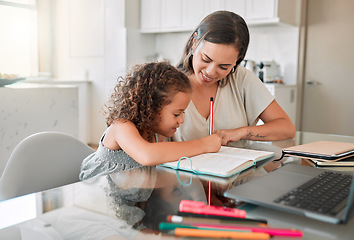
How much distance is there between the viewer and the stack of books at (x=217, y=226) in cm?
50

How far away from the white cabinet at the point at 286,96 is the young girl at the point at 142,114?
241 centimetres

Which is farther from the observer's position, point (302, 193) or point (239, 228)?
point (302, 193)

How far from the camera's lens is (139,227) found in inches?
21.6

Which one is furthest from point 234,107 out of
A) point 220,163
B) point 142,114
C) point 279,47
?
point 279,47

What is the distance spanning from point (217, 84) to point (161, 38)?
130 inches

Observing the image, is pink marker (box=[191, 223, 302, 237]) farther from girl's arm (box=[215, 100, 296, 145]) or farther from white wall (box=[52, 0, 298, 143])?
white wall (box=[52, 0, 298, 143])

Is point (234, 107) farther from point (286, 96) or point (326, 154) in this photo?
point (286, 96)

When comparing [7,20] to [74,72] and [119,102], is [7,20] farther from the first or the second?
[119,102]

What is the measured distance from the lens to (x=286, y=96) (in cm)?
372

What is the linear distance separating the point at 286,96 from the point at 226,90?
2319 millimetres

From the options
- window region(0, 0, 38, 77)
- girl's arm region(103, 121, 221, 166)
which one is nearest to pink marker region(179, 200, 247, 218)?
girl's arm region(103, 121, 221, 166)

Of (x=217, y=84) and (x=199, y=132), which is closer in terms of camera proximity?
(x=199, y=132)

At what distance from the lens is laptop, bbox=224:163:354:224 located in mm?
571

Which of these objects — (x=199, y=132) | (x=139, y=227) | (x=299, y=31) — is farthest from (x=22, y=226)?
(x=299, y=31)
